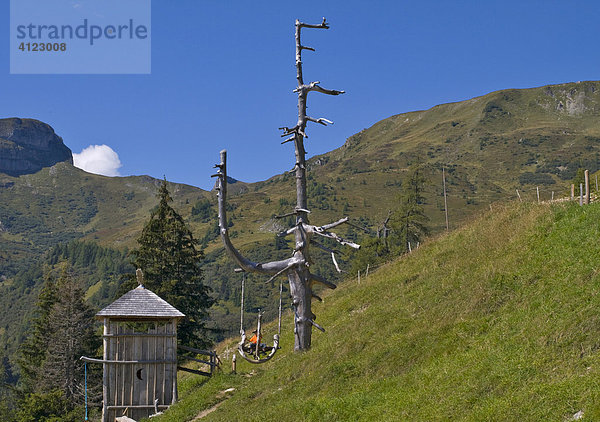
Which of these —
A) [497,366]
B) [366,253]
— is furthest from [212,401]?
[366,253]

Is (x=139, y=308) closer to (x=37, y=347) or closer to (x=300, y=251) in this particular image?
(x=300, y=251)

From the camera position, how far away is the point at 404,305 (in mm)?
22891

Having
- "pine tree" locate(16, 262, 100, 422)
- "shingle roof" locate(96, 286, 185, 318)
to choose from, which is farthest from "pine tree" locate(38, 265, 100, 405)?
"shingle roof" locate(96, 286, 185, 318)

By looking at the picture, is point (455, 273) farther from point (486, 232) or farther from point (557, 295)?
point (557, 295)

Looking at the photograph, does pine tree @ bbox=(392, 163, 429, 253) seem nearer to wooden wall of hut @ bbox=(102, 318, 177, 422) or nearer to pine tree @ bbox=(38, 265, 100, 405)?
pine tree @ bbox=(38, 265, 100, 405)

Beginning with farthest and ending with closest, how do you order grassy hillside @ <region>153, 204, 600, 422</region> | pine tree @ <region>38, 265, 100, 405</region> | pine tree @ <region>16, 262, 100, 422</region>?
pine tree @ <region>38, 265, 100, 405</region> → pine tree @ <region>16, 262, 100, 422</region> → grassy hillside @ <region>153, 204, 600, 422</region>

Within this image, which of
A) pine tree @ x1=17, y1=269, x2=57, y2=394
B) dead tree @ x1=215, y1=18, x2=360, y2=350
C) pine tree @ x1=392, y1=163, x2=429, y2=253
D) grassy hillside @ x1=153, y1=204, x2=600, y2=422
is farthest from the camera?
pine tree @ x1=392, y1=163, x2=429, y2=253

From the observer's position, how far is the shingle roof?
24594 millimetres

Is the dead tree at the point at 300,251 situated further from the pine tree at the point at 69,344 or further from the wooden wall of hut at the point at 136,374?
the pine tree at the point at 69,344

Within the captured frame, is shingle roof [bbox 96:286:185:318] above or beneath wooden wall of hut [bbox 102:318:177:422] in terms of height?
above

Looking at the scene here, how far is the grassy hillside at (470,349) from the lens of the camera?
13.6m

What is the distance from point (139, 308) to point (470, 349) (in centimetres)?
1300

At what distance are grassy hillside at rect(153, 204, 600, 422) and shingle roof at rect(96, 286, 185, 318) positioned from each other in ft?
9.84

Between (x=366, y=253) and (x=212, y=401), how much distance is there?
41.6 meters
